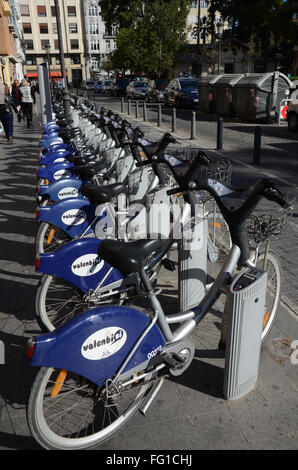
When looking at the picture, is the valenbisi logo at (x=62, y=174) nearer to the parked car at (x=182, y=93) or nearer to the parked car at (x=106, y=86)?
the parked car at (x=182, y=93)

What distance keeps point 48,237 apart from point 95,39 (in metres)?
82.3

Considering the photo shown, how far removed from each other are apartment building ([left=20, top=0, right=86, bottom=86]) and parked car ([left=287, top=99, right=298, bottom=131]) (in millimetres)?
62642

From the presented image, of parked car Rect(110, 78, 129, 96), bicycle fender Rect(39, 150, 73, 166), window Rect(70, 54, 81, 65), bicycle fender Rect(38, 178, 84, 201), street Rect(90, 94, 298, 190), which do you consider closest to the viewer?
bicycle fender Rect(38, 178, 84, 201)

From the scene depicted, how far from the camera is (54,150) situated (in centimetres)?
646

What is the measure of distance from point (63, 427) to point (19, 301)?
167cm

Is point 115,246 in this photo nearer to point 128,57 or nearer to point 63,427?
point 63,427

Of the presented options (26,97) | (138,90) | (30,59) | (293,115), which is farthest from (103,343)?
(30,59)

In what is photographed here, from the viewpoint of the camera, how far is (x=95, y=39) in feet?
255

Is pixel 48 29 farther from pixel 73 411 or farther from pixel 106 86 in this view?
pixel 73 411

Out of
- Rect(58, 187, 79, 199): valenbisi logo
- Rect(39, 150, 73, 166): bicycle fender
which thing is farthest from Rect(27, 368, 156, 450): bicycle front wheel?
Rect(39, 150, 73, 166): bicycle fender

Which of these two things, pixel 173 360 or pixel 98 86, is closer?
pixel 173 360

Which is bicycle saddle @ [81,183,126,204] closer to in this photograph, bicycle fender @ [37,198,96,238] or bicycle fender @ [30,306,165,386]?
bicycle fender @ [37,198,96,238]

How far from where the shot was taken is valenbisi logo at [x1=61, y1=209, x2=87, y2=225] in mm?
3975

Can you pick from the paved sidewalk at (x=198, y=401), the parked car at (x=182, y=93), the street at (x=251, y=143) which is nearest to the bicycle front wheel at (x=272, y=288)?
the paved sidewalk at (x=198, y=401)
